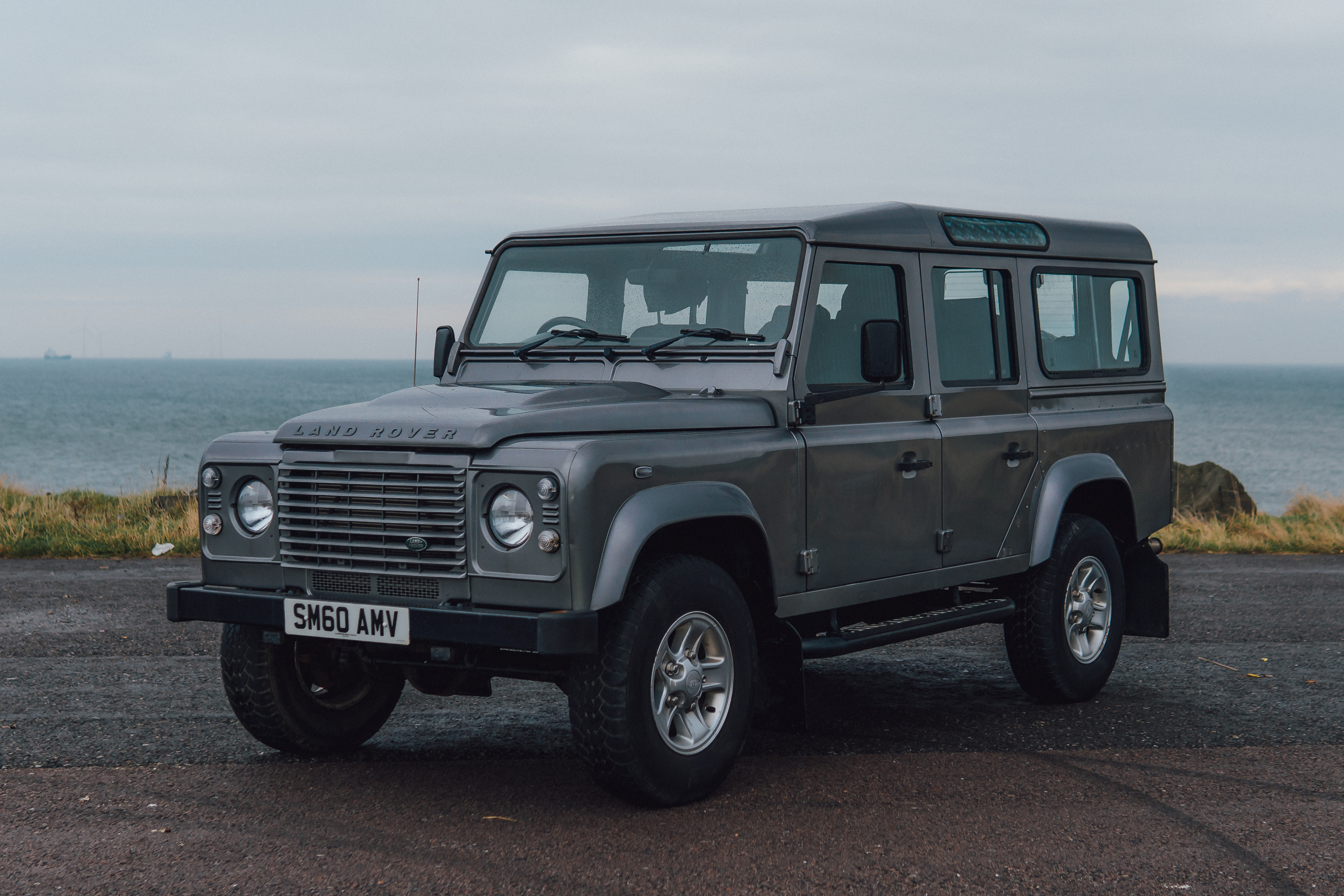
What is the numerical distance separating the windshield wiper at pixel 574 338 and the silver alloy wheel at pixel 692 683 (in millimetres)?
1517

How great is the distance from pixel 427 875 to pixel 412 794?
0.99 metres

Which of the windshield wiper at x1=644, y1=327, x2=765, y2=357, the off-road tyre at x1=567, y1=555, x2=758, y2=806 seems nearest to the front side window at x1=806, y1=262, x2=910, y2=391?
the windshield wiper at x1=644, y1=327, x2=765, y2=357

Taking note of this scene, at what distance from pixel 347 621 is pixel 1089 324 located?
14.9 feet

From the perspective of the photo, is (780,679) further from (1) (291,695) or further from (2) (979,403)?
(1) (291,695)

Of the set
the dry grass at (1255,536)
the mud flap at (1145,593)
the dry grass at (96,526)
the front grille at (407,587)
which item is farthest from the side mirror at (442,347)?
the dry grass at (1255,536)

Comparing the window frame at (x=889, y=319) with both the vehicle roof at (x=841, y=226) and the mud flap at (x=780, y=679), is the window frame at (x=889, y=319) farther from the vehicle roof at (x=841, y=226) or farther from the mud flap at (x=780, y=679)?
the mud flap at (x=780, y=679)

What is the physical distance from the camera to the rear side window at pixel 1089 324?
732 centimetres

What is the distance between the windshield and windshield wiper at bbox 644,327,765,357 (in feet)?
0.07

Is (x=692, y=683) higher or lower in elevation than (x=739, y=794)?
higher

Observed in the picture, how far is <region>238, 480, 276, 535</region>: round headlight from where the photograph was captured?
17.8ft

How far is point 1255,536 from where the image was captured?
50.5ft

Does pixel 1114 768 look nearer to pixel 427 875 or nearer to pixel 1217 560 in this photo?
pixel 427 875

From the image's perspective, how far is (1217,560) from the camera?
13680 mm

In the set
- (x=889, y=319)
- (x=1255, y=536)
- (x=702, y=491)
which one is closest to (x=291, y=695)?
(x=702, y=491)
